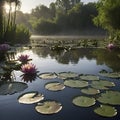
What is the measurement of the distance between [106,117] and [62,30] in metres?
55.3

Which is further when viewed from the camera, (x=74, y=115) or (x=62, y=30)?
(x=62, y=30)

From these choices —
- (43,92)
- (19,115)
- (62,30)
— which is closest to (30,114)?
(19,115)

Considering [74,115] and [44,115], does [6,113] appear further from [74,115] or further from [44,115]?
[74,115]

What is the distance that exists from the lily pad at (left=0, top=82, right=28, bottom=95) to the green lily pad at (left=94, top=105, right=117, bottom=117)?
2.15 metres

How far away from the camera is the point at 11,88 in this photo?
5.80 metres

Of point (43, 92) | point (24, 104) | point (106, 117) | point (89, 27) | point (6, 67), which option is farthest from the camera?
point (89, 27)

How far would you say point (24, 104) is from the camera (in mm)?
4828

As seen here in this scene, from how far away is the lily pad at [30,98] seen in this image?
4903 millimetres

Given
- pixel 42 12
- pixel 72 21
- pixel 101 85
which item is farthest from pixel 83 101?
pixel 42 12

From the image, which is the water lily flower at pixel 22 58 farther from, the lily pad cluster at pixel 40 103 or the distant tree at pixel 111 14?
the distant tree at pixel 111 14

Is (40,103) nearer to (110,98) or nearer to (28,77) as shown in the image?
(110,98)

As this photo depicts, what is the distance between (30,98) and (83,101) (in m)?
1.15

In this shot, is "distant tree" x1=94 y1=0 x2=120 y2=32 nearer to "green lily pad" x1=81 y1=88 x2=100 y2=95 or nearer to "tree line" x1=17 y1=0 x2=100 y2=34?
"green lily pad" x1=81 y1=88 x2=100 y2=95

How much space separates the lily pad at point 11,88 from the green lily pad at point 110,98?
6.66ft
